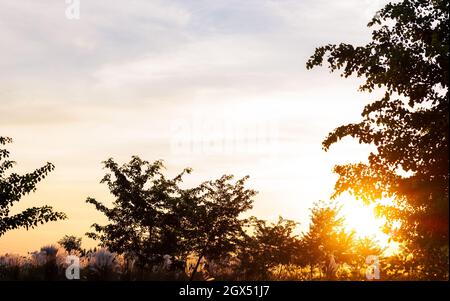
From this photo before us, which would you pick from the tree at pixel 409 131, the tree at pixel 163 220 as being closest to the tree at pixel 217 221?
the tree at pixel 163 220

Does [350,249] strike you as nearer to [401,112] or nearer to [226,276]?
[226,276]

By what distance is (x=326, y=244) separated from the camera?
35.5 m

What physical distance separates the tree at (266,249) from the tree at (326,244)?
4.51ft

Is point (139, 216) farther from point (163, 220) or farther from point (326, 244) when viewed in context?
point (326, 244)

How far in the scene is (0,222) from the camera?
67.2 ft

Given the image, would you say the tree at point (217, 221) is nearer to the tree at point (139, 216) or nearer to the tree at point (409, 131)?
the tree at point (139, 216)

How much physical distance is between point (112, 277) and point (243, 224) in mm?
8689

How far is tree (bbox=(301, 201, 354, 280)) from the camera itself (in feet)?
115

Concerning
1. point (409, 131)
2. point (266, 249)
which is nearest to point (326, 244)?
point (266, 249)

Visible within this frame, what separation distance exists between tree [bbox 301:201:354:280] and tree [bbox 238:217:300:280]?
4.51 feet

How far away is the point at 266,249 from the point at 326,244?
5.18 m

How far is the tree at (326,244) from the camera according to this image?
3494 centimetres

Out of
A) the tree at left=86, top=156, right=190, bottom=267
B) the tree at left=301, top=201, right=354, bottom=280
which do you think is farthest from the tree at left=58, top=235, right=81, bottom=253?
the tree at left=301, top=201, right=354, bottom=280
